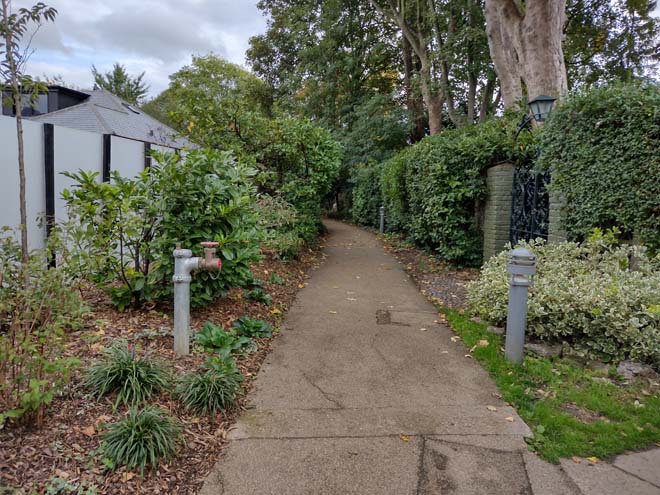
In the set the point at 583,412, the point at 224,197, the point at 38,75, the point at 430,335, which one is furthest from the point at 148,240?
the point at 583,412

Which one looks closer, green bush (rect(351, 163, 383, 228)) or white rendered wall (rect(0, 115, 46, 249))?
white rendered wall (rect(0, 115, 46, 249))

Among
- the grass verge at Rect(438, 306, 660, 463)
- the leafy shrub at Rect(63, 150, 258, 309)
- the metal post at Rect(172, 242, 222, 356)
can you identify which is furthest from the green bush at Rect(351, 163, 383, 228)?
the metal post at Rect(172, 242, 222, 356)

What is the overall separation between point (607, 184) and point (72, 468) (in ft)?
16.9

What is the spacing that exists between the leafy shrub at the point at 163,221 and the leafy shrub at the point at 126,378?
47.0 inches

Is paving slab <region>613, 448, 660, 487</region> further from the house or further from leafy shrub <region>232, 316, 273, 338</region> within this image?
the house

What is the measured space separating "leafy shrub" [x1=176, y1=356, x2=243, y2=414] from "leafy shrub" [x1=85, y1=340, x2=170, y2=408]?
0.15 m

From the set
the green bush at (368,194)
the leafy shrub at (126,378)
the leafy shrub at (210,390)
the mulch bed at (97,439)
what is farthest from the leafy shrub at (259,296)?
the green bush at (368,194)

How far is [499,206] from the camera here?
23.7ft

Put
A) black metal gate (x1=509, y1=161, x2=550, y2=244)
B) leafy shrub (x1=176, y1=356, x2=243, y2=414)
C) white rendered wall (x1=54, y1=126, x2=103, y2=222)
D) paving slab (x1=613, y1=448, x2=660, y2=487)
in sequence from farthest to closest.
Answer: black metal gate (x1=509, y1=161, x2=550, y2=244) < white rendered wall (x1=54, y1=126, x2=103, y2=222) < leafy shrub (x1=176, y1=356, x2=243, y2=414) < paving slab (x1=613, y1=448, x2=660, y2=487)

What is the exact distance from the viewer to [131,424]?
7.48ft

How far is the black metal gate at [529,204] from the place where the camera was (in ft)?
20.7

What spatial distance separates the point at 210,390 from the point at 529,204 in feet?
18.5

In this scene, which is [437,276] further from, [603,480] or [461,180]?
[603,480]

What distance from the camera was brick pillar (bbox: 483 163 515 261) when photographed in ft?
23.5
